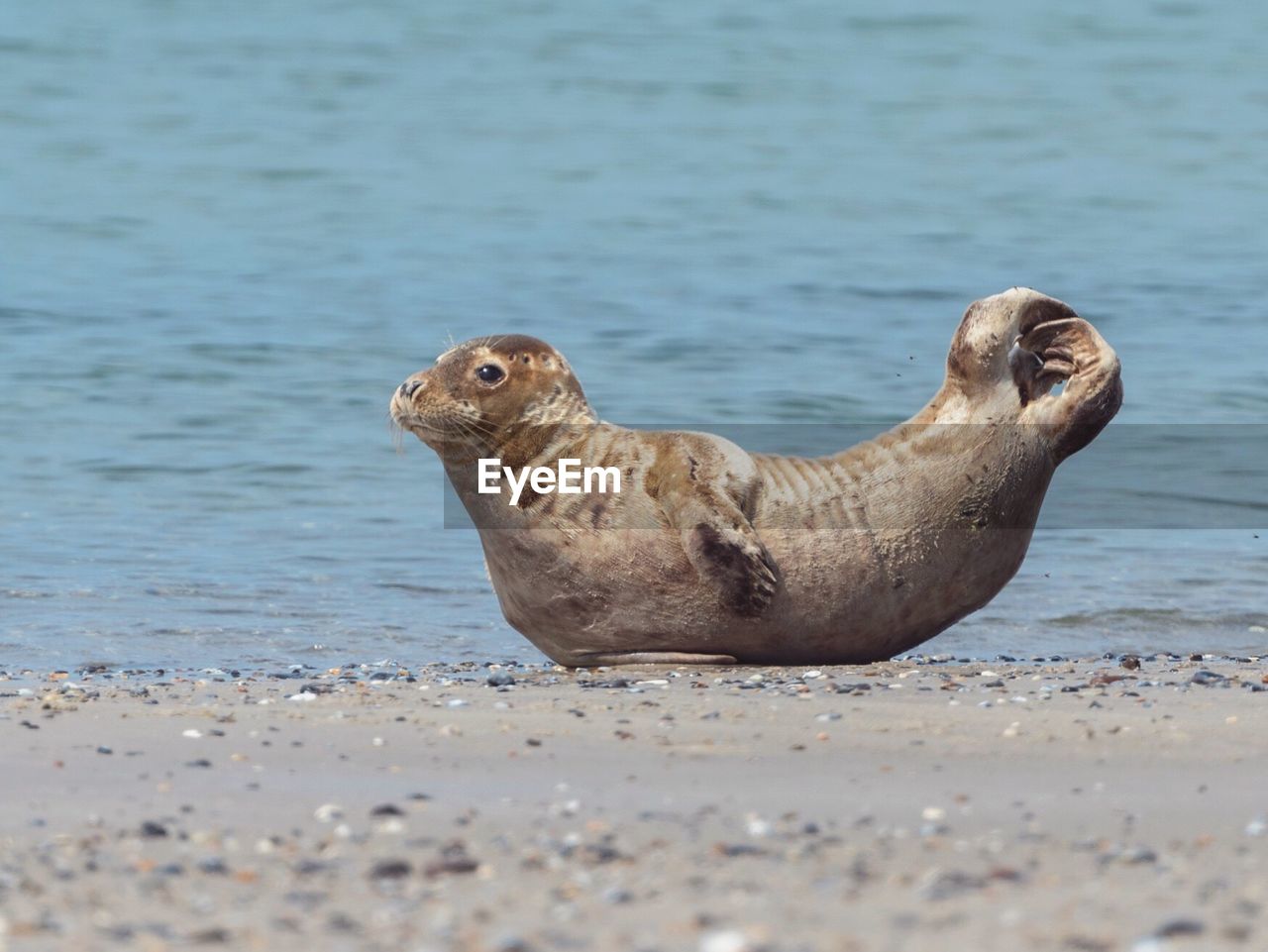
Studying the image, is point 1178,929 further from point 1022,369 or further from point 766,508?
point 1022,369

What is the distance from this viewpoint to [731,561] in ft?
19.6

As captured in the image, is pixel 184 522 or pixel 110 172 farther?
pixel 110 172

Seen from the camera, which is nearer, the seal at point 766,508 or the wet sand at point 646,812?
the wet sand at point 646,812

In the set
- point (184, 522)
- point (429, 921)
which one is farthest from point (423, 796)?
point (184, 522)

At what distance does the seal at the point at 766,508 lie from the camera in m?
6.10

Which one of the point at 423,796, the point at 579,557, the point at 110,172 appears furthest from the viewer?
the point at 110,172

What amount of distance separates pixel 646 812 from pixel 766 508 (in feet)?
7.05

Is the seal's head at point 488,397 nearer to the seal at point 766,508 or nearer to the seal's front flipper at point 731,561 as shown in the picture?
the seal at point 766,508

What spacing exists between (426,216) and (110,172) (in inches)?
192

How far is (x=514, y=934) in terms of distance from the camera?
10.6 ft

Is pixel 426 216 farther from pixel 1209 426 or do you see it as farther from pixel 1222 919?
pixel 1222 919

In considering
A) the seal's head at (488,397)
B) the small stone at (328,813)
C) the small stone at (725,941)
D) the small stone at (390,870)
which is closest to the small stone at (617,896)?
the small stone at (725,941)

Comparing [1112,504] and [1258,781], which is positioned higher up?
[1258,781]

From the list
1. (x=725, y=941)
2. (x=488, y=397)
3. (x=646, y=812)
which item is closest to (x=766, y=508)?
(x=488, y=397)
